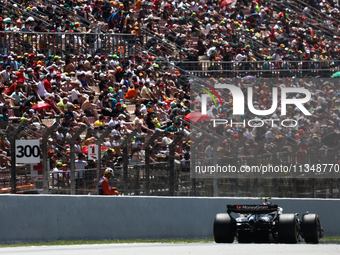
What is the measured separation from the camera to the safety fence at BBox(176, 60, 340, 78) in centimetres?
2123

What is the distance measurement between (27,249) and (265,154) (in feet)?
14.0

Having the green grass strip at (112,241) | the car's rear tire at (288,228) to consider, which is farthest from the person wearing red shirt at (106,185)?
the car's rear tire at (288,228)

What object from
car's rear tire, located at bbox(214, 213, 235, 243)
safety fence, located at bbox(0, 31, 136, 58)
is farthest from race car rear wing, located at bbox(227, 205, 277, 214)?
safety fence, located at bbox(0, 31, 136, 58)

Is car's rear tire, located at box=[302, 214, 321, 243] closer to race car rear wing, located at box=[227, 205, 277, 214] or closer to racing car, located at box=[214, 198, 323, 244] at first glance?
racing car, located at box=[214, 198, 323, 244]

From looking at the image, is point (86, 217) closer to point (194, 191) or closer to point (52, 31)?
point (194, 191)

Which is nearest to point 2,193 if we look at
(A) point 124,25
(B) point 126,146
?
(B) point 126,146

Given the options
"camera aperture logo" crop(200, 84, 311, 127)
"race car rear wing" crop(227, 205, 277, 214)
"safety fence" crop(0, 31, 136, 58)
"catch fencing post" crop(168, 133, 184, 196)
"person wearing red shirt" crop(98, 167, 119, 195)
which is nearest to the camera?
"race car rear wing" crop(227, 205, 277, 214)

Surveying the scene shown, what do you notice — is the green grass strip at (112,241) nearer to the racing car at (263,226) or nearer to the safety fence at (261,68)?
the racing car at (263,226)

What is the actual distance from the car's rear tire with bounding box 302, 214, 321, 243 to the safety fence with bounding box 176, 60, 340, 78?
1093 cm

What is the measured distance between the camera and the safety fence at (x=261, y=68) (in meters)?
21.2

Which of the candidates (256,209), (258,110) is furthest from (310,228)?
(258,110)

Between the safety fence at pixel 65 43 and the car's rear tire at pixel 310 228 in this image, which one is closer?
the car's rear tire at pixel 310 228

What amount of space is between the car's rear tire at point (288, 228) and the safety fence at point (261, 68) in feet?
36.6

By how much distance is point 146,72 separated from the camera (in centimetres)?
2050
